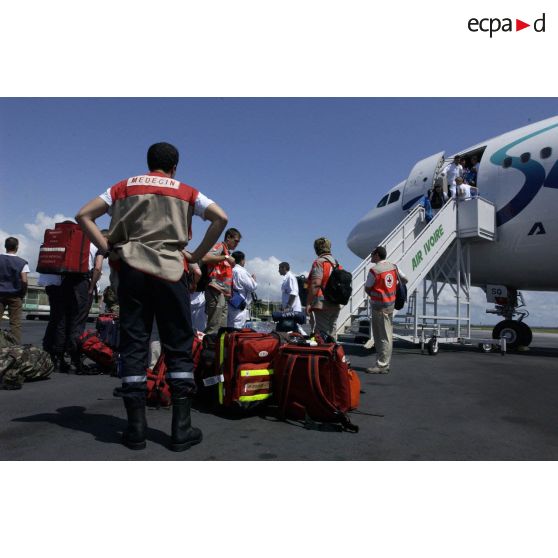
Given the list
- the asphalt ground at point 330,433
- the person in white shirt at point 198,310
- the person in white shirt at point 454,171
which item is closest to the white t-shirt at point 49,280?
the asphalt ground at point 330,433

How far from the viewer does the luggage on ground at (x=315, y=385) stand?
11.0 feet

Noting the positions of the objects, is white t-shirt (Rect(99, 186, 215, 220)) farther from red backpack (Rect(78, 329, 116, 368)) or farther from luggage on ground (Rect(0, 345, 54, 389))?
red backpack (Rect(78, 329, 116, 368))

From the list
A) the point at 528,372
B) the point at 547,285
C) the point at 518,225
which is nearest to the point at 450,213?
the point at 518,225

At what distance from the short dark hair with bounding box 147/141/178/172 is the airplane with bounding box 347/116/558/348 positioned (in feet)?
28.6

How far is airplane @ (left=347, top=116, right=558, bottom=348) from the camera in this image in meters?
8.97

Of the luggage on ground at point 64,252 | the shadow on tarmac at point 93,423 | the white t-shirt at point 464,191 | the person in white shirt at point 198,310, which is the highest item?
the white t-shirt at point 464,191

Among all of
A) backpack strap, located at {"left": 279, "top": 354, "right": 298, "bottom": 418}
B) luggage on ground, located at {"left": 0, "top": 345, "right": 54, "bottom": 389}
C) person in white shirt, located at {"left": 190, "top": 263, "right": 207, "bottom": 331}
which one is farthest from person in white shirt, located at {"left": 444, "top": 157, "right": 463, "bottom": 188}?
luggage on ground, located at {"left": 0, "top": 345, "right": 54, "bottom": 389}

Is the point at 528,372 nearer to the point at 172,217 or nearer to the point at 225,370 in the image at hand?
the point at 225,370

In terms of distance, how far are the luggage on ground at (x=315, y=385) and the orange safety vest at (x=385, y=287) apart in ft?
9.09

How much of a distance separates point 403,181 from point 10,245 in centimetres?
1091

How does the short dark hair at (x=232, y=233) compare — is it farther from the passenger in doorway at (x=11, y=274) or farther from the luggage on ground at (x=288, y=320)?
the passenger in doorway at (x=11, y=274)

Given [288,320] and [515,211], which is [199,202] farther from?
[515,211]

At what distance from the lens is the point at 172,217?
9.22ft

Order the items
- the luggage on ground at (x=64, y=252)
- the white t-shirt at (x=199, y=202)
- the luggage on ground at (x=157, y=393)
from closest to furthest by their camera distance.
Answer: the white t-shirt at (x=199, y=202) < the luggage on ground at (x=157, y=393) < the luggage on ground at (x=64, y=252)
